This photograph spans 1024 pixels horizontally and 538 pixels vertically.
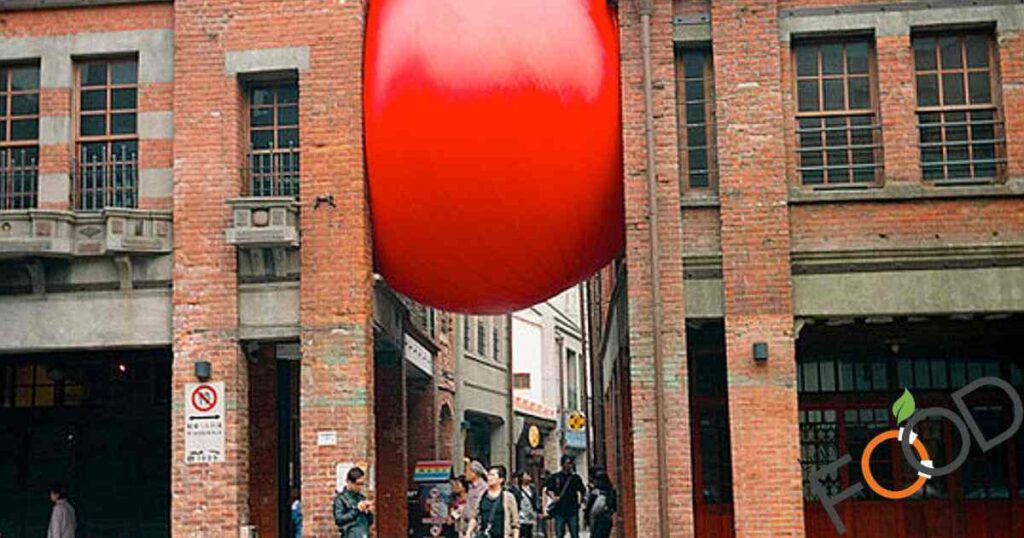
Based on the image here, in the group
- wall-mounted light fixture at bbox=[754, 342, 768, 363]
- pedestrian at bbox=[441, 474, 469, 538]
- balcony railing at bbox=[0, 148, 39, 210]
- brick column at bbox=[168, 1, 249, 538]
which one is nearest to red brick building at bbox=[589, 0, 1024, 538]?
wall-mounted light fixture at bbox=[754, 342, 768, 363]

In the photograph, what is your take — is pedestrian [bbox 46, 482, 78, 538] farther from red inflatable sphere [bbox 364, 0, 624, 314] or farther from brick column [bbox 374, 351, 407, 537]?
brick column [bbox 374, 351, 407, 537]

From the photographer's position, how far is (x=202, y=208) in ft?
59.9

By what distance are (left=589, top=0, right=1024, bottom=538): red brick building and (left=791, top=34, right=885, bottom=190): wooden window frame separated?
0.03 m

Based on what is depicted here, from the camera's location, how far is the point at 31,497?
2320cm

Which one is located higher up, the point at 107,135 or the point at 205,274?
the point at 107,135

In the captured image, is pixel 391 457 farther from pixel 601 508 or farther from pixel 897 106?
pixel 897 106

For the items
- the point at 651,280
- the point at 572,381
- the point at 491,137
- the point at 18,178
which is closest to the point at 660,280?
the point at 651,280

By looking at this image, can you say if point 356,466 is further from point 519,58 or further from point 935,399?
point 935,399

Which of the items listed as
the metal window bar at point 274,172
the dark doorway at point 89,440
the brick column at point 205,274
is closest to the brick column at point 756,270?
the metal window bar at point 274,172

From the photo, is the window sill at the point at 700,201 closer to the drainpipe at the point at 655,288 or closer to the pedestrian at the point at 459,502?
the drainpipe at the point at 655,288

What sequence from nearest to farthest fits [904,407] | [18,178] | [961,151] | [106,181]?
[961,151] < [106,181] < [18,178] < [904,407]

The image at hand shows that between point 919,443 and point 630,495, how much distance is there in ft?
15.5

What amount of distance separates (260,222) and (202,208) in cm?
98

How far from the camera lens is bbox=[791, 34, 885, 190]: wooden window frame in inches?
701
